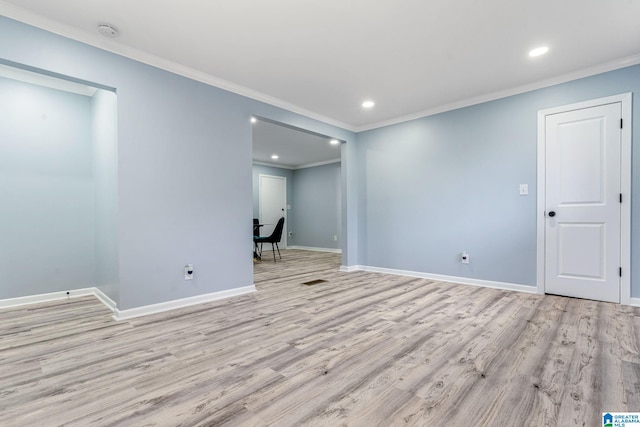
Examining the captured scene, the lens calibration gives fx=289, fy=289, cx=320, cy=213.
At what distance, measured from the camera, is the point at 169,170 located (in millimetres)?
2965

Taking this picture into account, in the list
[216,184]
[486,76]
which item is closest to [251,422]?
[216,184]

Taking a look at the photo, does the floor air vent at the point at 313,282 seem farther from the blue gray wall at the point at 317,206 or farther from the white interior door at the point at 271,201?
the white interior door at the point at 271,201

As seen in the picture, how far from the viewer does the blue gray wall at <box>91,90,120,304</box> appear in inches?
109

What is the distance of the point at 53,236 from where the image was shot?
3.44 meters

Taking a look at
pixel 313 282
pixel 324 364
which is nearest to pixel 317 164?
pixel 313 282

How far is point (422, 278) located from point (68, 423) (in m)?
4.08

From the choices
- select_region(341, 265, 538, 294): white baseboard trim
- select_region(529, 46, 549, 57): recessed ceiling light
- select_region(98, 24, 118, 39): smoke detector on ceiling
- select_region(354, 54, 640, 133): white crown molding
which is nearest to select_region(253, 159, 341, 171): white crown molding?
select_region(354, 54, 640, 133): white crown molding

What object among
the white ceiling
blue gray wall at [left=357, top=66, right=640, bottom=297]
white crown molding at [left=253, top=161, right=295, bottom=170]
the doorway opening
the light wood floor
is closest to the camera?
the light wood floor

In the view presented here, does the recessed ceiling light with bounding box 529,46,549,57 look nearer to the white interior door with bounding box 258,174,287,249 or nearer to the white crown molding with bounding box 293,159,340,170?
the white crown molding with bounding box 293,159,340,170

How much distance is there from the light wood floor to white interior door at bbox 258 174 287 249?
5.39 m

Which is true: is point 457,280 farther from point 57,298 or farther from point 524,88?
point 57,298

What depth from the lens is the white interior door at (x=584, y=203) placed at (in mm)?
3051

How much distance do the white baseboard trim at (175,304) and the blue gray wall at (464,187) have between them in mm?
2465

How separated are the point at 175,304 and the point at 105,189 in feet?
4.79
